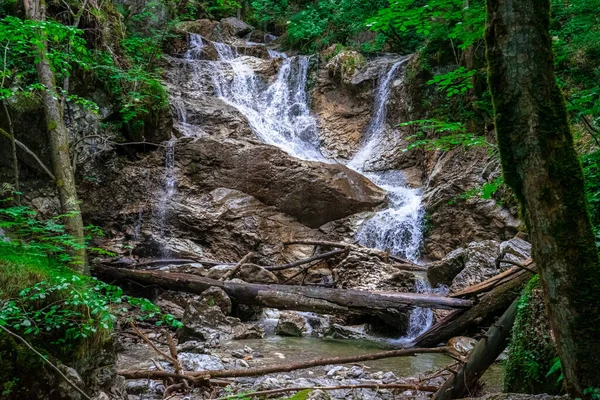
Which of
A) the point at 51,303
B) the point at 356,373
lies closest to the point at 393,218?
the point at 356,373

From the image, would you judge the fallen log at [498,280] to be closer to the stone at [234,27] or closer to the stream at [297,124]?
the stream at [297,124]

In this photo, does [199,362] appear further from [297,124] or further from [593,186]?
[297,124]

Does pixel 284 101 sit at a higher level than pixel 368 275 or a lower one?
higher

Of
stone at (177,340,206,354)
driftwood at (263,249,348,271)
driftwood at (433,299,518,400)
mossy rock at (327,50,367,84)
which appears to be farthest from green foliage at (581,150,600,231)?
mossy rock at (327,50,367,84)

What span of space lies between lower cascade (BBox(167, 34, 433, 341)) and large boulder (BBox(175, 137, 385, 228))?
3.99 ft

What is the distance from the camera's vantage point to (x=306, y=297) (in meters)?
7.04

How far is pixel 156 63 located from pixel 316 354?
12.2m

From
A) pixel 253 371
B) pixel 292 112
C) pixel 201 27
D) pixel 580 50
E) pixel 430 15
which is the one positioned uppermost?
pixel 201 27

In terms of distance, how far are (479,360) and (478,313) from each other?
7.91 feet

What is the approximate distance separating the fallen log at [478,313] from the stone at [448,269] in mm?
2474

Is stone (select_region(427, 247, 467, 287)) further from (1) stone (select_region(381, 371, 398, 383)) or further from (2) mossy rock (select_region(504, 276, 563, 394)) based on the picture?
(2) mossy rock (select_region(504, 276, 563, 394))

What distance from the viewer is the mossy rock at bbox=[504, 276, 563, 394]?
9.16 ft

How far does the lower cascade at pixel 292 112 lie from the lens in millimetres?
11211

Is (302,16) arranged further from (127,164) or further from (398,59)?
(127,164)
